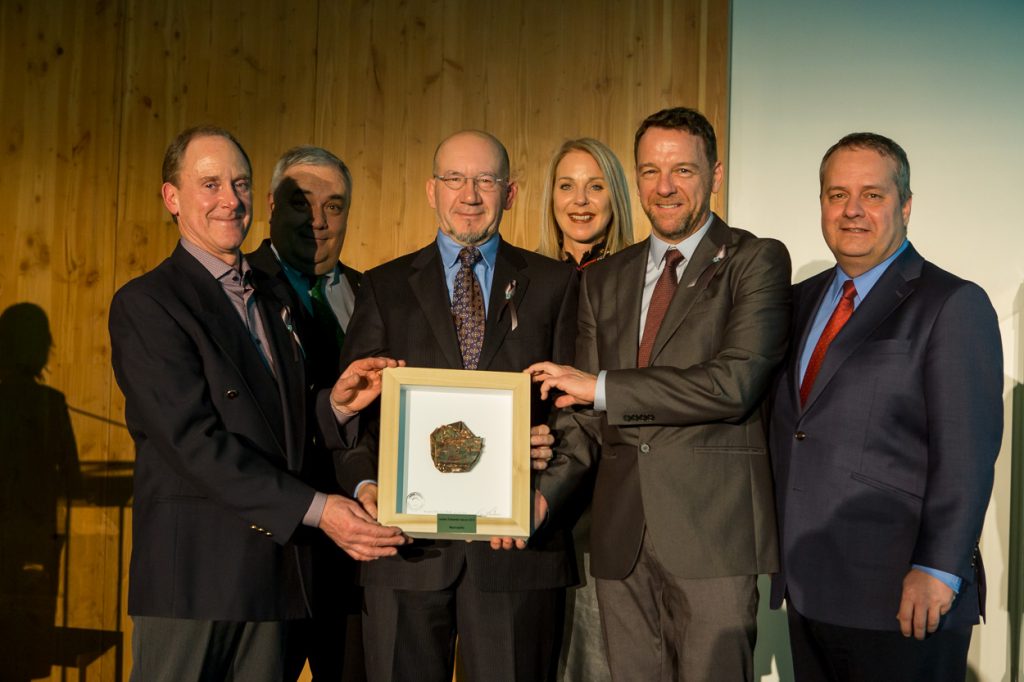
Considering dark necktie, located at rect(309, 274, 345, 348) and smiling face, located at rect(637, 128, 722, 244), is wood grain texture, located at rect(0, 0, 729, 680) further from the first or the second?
smiling face, located at rect(637, 128, 722, 244)

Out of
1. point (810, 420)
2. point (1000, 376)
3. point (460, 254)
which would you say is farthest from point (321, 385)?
point (1000, 376)

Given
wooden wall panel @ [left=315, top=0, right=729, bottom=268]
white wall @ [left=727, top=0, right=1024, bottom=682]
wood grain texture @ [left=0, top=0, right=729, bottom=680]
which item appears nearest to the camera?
white wall @ [left=727, top=0, right=1024, bottom=682]

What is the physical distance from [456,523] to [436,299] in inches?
26.3

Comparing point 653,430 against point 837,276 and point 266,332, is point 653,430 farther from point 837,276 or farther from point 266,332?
point 266,332

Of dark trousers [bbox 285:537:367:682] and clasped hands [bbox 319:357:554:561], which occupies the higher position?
clasped hands [bbox 319:357:554:561]

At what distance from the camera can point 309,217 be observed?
Answer: 3.79 metres

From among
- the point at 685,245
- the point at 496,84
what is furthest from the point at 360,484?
the point at 496,84

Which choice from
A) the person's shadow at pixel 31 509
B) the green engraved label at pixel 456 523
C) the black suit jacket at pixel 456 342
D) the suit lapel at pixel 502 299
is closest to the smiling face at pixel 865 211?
the black suit jacket at pixel 456 342

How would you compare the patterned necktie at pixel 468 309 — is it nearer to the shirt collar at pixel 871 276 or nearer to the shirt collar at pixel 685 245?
the shirt collar at pixel 685 245

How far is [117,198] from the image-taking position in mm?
4938

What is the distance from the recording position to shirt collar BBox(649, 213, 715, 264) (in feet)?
9.41

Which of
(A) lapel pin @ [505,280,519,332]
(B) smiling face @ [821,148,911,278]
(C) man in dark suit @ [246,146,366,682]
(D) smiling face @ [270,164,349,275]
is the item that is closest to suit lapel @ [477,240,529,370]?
(A) lapel pin @ [505,280,519,332]

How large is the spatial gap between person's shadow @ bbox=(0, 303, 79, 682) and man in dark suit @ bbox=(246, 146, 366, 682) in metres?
1.78

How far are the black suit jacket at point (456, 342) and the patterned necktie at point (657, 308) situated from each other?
255mm
